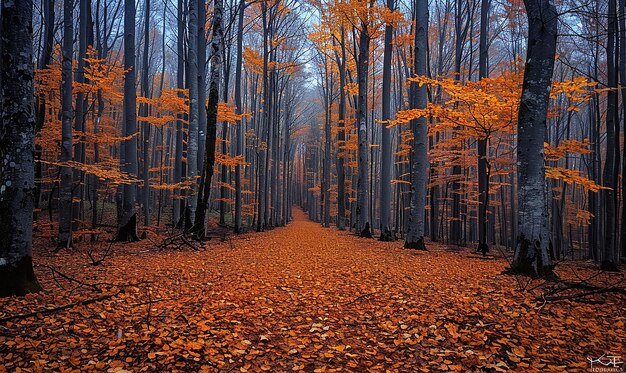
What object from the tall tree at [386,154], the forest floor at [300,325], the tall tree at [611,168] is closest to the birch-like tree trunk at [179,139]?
the tall tree at [386,154]

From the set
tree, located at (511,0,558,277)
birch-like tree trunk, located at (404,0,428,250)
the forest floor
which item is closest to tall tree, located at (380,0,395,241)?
birch-like tree trunk, located at (404,0,428,250)

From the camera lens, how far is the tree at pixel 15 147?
3605mm

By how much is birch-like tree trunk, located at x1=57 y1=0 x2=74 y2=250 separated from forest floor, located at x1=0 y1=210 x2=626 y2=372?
392 centimetres

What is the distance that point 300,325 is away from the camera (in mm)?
3469

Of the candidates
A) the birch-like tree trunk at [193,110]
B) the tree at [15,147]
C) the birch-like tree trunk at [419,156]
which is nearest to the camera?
the tree at [15,147]

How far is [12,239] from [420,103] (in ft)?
33.2

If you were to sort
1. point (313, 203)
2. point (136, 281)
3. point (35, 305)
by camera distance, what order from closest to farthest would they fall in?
point (35, 305) → point (136, 281) → point (313, 203)

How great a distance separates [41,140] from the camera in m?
9.39

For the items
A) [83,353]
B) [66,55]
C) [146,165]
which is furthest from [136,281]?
[146,165]

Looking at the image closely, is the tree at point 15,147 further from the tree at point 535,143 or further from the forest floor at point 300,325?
the tree at point 535,143

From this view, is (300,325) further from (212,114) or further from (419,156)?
(212,114)

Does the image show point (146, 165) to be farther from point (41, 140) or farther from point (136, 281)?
point (136, 281)

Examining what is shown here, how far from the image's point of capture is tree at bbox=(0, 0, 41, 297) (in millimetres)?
3605

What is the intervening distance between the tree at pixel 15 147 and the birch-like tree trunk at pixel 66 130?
475 cm
